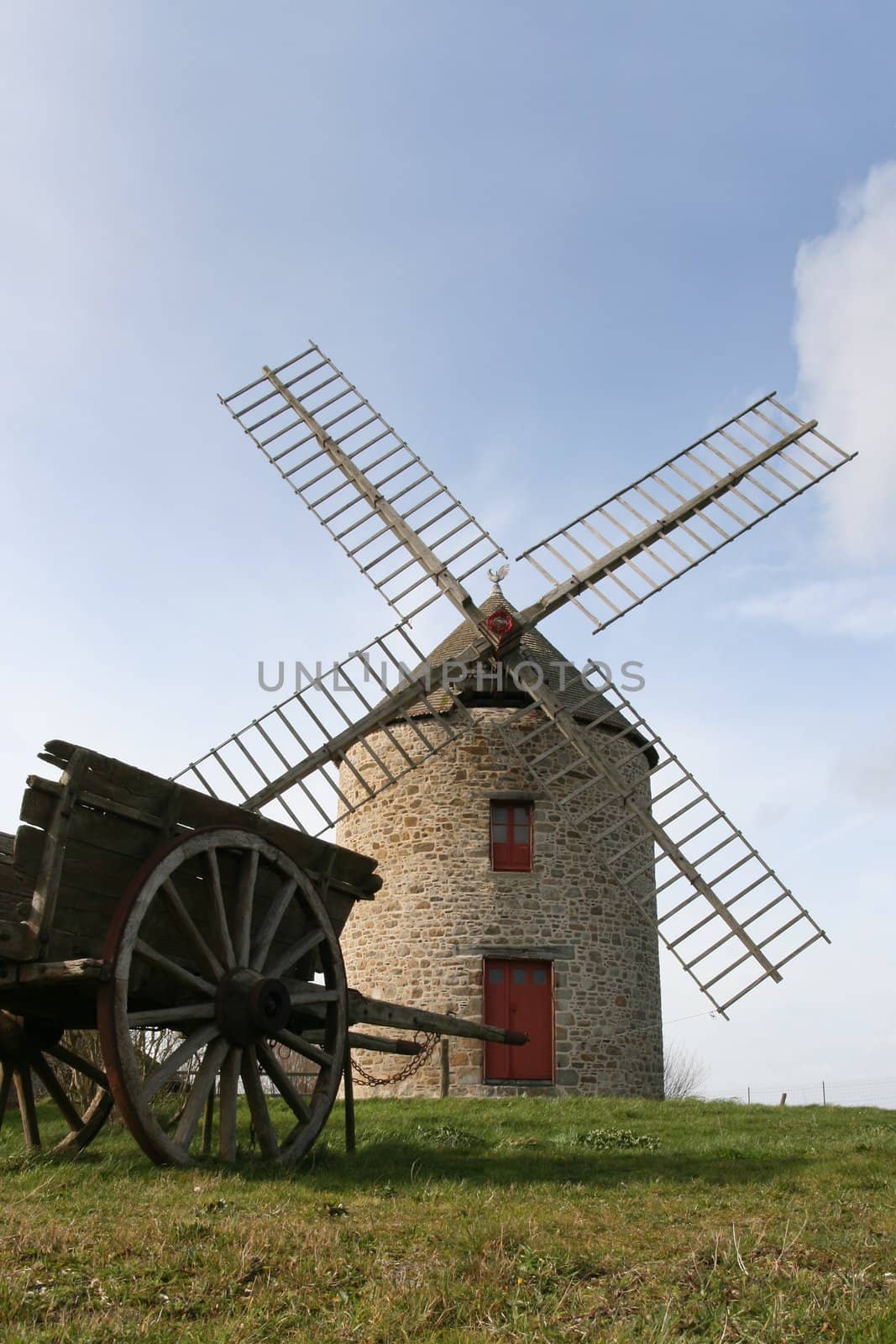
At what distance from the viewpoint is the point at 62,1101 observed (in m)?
7.39

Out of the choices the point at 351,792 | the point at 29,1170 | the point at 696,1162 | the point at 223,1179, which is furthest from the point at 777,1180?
the point at 351,792

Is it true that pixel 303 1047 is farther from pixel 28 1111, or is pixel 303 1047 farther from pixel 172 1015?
pixel 28 1111

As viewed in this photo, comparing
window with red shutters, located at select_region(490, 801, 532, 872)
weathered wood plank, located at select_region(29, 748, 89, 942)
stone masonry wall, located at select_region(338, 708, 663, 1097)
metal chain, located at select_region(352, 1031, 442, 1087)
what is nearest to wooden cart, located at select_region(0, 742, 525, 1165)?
weathered wood plank, located at select_region(29, 748, 89, 942)

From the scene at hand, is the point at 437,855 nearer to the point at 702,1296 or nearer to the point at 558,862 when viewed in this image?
the point at 558,862

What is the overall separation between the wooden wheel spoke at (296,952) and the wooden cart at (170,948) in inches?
0.5

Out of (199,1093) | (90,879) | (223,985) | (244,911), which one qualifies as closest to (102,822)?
(90,879)

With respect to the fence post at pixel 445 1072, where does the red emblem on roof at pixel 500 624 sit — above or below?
above

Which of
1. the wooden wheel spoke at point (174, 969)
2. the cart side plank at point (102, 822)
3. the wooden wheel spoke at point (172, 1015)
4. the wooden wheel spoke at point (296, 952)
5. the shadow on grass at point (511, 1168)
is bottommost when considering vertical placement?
the shadow on grass at point (511, 1168)

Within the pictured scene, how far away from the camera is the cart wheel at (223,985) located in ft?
18.4

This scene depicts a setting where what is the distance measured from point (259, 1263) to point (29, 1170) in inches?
99.2

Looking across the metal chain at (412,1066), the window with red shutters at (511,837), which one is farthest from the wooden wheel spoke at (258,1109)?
the window with red shutters at (511,837)

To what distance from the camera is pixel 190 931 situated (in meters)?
6.12

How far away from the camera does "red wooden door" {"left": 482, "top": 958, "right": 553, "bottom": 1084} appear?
1385 centimetres

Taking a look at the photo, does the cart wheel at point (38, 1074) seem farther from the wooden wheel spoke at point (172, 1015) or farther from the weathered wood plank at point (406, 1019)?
the weathered wood plank at point (406, 1019)
